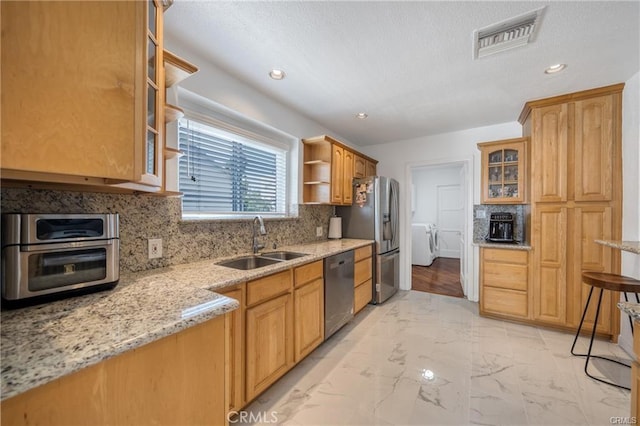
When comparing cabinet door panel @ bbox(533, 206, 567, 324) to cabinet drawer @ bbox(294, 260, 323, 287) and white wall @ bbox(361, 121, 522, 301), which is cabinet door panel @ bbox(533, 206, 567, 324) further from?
cabinet drawer @ bbox(294, 260, 323, 287)

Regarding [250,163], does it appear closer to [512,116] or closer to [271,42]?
[271,42]

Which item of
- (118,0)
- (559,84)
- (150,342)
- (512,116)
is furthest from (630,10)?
(150,342)

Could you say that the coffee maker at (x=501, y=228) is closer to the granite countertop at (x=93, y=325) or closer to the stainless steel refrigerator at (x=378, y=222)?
the stainless steel refrigerator at (x=378, y=222)

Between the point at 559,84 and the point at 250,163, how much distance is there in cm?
299

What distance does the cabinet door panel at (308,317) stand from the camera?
195cm

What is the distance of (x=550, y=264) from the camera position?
2.63 metres

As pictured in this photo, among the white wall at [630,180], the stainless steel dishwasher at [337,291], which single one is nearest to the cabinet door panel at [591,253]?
the white wall at [630,180]

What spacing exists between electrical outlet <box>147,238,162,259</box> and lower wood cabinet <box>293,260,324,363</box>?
3.08 ft

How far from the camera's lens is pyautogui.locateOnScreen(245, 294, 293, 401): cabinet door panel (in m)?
1.54

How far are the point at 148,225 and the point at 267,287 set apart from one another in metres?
0.87

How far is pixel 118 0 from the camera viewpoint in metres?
0.83

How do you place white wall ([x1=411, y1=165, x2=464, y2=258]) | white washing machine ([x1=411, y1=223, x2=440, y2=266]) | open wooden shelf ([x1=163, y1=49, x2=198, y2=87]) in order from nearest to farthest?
open wooden shelf ([x1=163, y1=49, x2=198, y2=87]) < white washing machine ([x1=411, y1=223, x2=440, y2=266]) < white wall ([x1=411, y1=165, x2=464, y2=258])

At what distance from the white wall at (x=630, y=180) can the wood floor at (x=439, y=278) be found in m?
1.73


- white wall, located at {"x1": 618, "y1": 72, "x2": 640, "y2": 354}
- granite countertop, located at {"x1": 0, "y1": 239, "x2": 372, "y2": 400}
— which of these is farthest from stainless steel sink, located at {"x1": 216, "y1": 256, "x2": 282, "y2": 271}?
white wall, located at {"x1": 618, "y1": 72, "x2": 640, "y2": 354}
